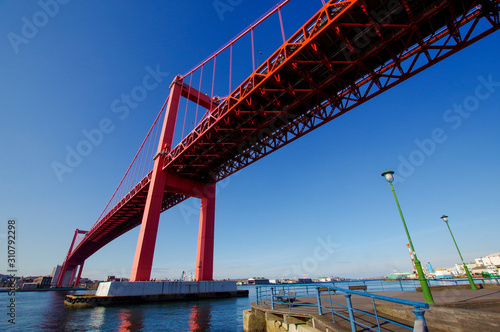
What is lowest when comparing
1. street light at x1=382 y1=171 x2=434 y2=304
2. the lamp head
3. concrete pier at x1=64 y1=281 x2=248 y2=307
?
concrete pier at x1=64 y1=281 x2=248 y2=307

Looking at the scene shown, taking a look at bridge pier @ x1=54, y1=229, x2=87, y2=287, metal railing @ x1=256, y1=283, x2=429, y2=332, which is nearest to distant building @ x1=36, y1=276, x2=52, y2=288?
bridge pier @ x1=54, y1=229, x2=87, y2=287

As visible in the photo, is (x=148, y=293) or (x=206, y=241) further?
(x=206, y=241)

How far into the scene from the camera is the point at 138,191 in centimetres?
3030

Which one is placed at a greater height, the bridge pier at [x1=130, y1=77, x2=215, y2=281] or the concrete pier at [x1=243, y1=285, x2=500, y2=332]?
the bridge pier at [x1=130, y1=77, x2=215, y2=281]

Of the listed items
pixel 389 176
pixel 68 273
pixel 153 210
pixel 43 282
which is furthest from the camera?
pixel 43 282

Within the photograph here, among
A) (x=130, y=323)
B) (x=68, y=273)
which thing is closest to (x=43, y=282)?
(x=68, y=273)

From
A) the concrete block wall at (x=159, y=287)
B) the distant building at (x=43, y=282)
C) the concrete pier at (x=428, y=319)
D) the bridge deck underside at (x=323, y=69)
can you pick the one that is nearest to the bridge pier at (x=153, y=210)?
the concrete block wall at (x=159, y=287)

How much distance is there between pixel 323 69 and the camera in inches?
555

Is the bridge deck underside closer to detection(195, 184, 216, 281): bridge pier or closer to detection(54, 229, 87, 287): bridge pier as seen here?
detection(195, 184, 216, 281): bridge pier

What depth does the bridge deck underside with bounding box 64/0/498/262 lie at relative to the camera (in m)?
10.5

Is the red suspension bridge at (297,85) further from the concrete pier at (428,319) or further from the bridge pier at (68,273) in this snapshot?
the bridge pier at (68,273)

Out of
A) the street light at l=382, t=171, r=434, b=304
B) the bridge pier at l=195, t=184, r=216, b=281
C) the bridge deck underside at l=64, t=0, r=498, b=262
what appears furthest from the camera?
the bridge pier at l=195, t=184, r=216, b=281

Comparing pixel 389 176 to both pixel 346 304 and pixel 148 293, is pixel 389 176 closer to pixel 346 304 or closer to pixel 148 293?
pixel 346 304

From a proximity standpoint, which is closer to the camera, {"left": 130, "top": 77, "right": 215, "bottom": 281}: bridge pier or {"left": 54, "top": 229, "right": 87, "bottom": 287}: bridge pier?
{"left": 130, "top": 77, "right": 215, "bottom": 281}: bridge pier
